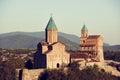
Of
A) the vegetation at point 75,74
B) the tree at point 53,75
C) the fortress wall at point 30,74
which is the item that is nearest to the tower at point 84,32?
the vegetation at point 75,74

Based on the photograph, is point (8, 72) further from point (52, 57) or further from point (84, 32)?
point (84, 32)

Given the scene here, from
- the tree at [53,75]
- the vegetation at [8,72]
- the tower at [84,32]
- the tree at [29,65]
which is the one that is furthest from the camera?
the tower at [84,32]

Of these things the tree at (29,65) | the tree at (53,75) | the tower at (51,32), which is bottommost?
the tree at (53,75)

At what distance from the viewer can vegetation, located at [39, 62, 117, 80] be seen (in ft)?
132

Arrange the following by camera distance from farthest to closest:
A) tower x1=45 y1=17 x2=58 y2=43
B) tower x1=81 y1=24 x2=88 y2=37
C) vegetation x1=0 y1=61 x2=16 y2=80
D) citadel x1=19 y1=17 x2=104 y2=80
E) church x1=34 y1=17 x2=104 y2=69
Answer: tower x1=81 y1=24 x2=88 y2=37 < tower x1=45 y1=17 x2=58 y2=43 < church x1=34 y1=17 x2=104 y2=69 < vegetation x1=0 y1=61 x2=16 y2=80 < citadel x1=19 y1=17 x2=104 y2=80

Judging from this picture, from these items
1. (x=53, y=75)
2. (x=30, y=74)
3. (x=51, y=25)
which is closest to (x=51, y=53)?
(x=53, y=75)

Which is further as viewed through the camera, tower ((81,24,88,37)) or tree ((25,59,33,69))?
tower ((81,24,88,37))

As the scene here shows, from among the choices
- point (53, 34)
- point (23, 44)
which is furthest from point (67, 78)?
point (23, 44)

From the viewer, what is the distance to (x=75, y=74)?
40812mm

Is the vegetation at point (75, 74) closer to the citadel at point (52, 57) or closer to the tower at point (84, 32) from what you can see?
the citadel at point (52, 57)

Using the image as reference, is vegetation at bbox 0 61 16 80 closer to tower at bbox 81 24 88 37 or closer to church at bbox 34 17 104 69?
church at bbox 34 17 104 69

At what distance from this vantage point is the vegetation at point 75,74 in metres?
40.2

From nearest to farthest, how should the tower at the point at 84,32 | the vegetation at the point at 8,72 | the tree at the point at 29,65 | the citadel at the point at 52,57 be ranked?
the citadel at the point at 52,57 < the vegetation at the point at 8,72 < the tree at the point at 29,65 < the tower at the point at 84,32

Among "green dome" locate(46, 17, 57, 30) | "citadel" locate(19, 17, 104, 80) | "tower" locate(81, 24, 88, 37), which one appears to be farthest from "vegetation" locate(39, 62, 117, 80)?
"tower" locate(81, 24, 88, 37)
